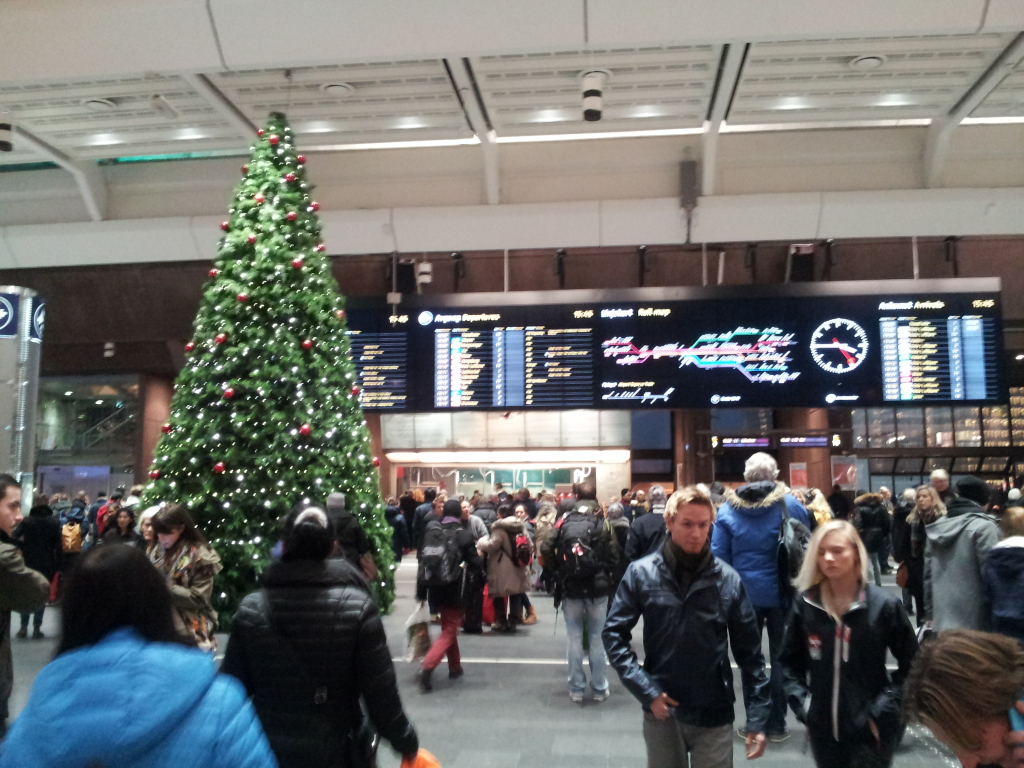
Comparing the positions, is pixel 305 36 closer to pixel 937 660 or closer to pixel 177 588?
pixel 177 588

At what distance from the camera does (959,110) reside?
749 centimetres

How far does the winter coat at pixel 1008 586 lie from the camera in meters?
3.94

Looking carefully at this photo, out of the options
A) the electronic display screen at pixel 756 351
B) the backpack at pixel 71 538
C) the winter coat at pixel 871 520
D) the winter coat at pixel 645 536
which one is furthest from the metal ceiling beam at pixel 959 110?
the backpack at pixel 71 538

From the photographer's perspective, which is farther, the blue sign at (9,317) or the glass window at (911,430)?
the glass window at (911,430)

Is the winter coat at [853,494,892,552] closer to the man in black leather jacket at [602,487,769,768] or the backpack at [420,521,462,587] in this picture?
the backpack at [420,521,462,587]

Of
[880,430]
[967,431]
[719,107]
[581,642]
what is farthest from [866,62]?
[967,431]

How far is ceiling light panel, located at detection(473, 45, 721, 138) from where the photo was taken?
657cm

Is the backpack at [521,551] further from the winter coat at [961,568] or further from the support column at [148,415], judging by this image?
the support column at [148,415]

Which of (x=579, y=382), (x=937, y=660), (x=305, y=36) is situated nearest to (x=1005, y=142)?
(x=579, y=382)

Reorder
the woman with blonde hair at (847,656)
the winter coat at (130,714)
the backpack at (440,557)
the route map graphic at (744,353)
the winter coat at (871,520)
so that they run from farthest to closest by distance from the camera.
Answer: the winter coat at (871,520), the route map graphic at (744,353), the backpack at (440,557), the woman with blonde hair at (847,656), the winter coat at (130,714)

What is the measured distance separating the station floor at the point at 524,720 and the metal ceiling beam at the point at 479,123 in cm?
459

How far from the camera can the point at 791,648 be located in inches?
130

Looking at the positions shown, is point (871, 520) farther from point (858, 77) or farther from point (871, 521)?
Result: point (858, 77)

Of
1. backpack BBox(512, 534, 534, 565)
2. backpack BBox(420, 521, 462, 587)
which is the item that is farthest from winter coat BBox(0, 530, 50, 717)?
backpack BBox(512, 534, 534, 565)
